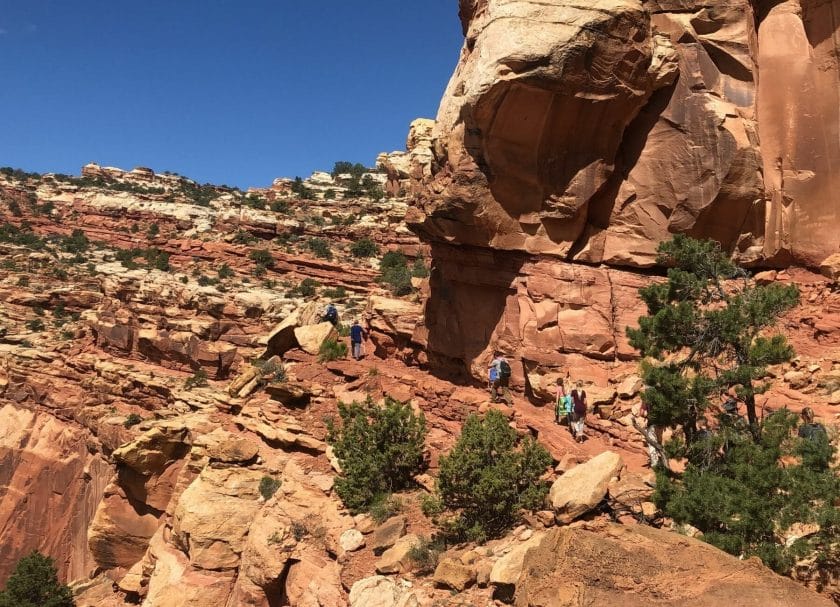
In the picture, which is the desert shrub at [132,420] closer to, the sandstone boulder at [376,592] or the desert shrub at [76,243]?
the sandstone boulder at [376,592]

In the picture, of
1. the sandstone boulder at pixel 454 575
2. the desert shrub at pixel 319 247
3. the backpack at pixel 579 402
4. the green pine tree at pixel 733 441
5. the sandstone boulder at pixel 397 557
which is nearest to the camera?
the green pine tree at pixel 733 441

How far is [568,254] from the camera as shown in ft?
51.8

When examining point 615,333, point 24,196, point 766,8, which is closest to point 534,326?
point 615,333

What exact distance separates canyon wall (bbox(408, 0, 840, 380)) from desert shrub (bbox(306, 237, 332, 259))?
1003 inches

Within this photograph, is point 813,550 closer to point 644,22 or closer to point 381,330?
point 644,22

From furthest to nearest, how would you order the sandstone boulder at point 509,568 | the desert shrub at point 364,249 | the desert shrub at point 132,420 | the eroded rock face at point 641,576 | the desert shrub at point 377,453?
1. the desert shrub at point 364,249
2. the desert shrub at point 132,420
3. the desert shrub at point 377,453
4. the sandstone boulder at point 509,568
5. the eroded rock face at point 641,576

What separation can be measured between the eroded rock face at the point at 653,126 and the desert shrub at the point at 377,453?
580 cm

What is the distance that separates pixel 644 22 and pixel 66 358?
27.4 m

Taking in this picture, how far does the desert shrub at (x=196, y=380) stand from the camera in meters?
24.5

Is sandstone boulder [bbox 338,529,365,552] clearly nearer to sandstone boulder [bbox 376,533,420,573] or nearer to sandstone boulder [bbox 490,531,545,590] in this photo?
sandstone boulder [bbox 376,533,420,573]

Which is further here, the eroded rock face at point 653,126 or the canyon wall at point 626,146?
the canyon wall at point 626,146

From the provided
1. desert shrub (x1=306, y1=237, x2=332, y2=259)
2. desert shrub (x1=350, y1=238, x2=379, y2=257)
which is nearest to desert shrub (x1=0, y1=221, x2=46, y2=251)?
desert shrub (x1=306, y1=237, x2=332, y2=259)

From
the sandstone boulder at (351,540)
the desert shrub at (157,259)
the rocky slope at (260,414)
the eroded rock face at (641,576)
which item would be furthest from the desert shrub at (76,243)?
the eroded rock face at (641,576)

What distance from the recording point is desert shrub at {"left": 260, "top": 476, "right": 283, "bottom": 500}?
524 inches
